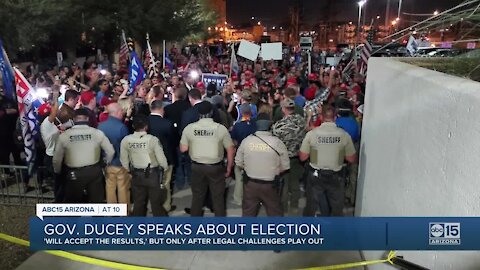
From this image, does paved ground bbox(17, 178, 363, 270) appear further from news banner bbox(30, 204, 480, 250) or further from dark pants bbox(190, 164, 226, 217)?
news banner bbox(30, 204, 480, 250)

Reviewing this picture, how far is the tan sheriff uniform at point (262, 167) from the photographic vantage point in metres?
5.29

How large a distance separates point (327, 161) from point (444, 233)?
2.76m

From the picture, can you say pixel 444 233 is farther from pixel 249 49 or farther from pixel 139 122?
pixel 249 49

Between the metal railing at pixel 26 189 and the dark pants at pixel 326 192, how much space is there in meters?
4.44

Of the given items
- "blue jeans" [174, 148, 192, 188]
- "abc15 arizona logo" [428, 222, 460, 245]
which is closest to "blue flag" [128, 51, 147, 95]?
"blue jeans" [174, 148, 192, 188]

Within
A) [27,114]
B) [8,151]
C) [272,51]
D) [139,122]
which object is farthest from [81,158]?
[272,51]

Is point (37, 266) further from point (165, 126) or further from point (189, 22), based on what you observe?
point (189, 22)

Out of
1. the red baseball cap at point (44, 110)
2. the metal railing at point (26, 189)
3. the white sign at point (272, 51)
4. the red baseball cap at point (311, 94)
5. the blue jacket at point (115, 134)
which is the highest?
the white sign at point (272, 51)

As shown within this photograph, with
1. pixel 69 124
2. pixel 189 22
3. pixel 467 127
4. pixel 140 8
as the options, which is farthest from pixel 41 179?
pixel 189 22

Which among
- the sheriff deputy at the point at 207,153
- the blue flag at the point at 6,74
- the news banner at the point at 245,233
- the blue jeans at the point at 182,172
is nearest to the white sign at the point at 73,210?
the news banner at the point at 245,233

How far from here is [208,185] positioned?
20.5 ft

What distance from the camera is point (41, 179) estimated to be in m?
8.04

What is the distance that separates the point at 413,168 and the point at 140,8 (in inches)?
1088

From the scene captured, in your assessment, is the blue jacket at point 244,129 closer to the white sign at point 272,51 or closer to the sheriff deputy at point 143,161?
the sheriff deputy at point 143,161
